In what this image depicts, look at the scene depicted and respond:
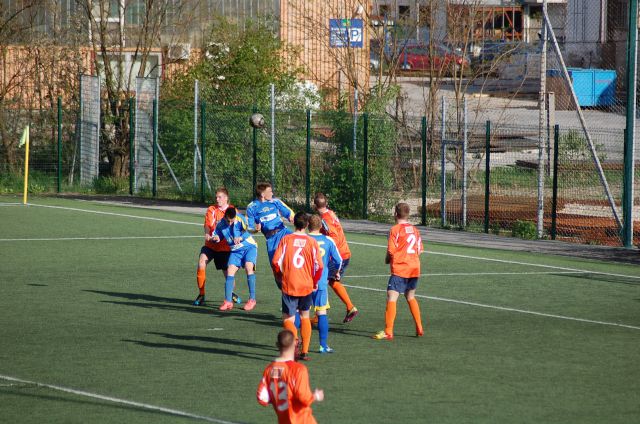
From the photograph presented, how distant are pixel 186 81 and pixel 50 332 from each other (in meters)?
19.4

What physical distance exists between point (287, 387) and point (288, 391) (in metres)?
0.03

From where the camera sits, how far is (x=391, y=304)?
41.3 ft

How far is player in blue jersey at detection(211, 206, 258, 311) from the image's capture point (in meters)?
14.5

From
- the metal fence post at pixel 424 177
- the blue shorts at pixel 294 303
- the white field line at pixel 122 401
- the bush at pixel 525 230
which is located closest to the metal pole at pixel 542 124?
the bush at pixel 525 230

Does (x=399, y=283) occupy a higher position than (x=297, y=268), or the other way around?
(x=297, y=268)

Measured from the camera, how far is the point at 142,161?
3117 centimetres

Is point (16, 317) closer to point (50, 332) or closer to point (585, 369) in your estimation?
point (50, 332)

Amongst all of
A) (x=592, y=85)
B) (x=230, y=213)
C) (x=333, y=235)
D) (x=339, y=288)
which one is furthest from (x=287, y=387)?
(x=592, y=85)

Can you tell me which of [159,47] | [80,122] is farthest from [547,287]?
[159,47]

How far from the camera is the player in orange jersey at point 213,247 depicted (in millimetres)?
14781

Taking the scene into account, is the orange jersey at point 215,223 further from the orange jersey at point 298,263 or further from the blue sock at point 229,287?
the orange jersey at point 298,263

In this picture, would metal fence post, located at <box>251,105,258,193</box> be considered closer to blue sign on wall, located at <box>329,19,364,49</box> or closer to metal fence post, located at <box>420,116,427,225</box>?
metal fence post, located at <box>420,116,427,225</box>

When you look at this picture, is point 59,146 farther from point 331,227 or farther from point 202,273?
point 331,227

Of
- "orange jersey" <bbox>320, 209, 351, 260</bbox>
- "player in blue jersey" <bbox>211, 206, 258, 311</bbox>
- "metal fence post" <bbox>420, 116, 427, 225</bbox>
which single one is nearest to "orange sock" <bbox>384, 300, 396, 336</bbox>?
"orange jersey" <bbox>320, 209, 351, 260</bbox>
